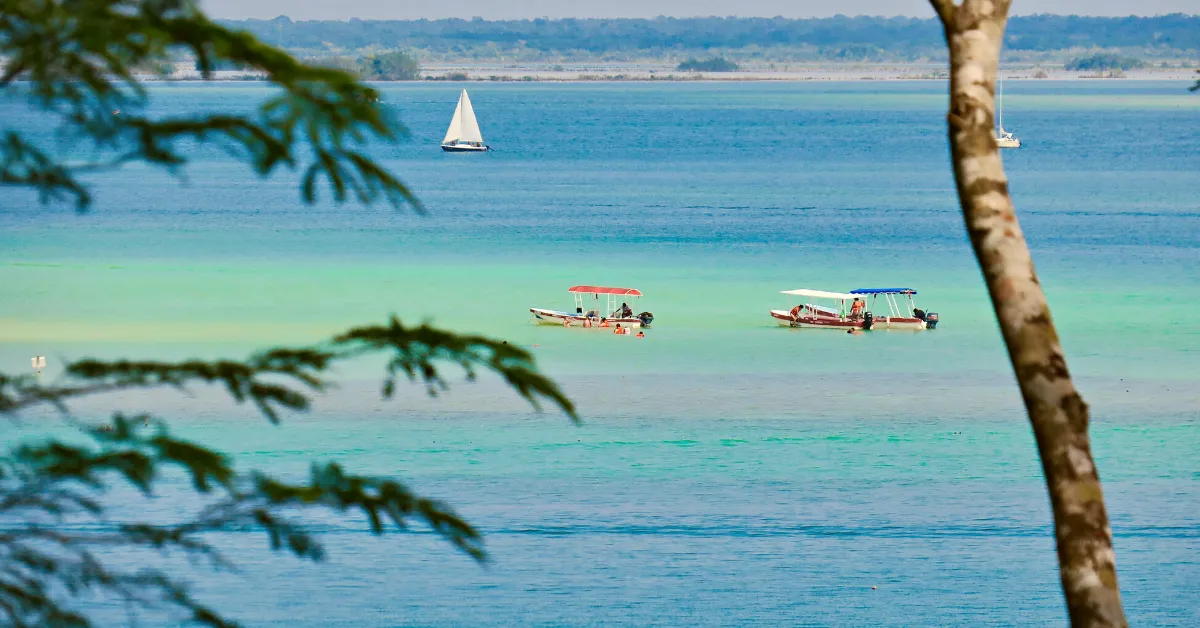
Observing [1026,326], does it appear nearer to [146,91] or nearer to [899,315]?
[146,91]

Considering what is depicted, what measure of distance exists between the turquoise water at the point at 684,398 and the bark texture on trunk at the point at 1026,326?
11264mm

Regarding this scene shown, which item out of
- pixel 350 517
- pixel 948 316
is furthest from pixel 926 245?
pixel 350 517

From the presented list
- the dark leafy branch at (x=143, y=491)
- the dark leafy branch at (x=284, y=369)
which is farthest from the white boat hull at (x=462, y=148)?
the dark leafy branch at (x=143, y=491)

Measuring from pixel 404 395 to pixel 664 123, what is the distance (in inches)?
5318

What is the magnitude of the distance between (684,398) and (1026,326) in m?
22.3

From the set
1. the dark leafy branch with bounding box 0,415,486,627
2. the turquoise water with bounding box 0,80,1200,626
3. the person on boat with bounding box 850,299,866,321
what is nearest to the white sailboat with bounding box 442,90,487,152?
the turquoise water with bounding box 0,80,1200,626

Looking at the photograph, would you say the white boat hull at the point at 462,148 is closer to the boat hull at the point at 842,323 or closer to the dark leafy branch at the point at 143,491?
the boat hull at the point at 842,323

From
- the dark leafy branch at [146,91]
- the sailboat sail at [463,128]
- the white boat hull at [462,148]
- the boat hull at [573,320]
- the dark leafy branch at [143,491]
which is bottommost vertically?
the white boat hull at [462,148]

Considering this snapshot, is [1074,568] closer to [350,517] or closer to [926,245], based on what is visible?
[350,517]

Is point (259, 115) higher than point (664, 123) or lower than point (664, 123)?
higher

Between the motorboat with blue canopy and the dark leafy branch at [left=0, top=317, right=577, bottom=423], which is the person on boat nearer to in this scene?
the motorboat with blue canopy

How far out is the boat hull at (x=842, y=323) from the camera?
3631cm

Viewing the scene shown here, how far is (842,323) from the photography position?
36.4m

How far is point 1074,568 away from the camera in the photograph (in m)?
5.68
